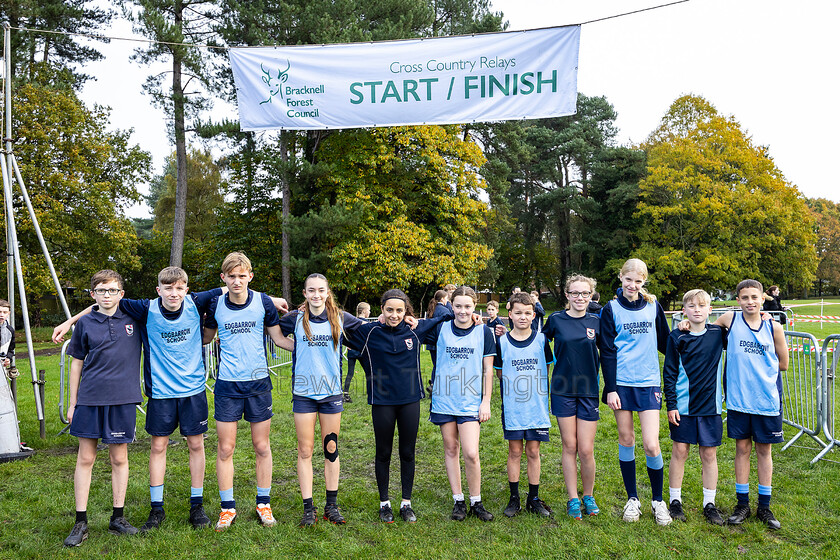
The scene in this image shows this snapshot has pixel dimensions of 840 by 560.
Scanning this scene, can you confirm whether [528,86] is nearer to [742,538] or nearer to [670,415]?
[670,415]

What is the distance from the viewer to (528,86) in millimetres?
5230

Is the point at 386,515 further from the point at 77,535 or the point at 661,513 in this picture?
the point at 77,535

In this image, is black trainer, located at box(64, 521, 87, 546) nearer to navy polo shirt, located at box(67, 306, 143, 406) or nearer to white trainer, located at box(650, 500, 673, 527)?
Result: navy polo shirt, located at box(67, 306, 143, 406)

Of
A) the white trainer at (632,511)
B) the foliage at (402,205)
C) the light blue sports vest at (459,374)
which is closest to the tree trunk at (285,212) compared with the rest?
the foliage at (402,205)

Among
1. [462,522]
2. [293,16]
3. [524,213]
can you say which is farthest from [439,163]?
[524,213]

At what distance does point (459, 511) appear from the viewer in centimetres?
410

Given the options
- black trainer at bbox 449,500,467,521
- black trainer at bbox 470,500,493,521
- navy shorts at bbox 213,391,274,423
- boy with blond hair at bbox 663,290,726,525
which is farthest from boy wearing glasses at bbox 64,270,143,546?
boy with blond hair at bbox 663,290,726,525

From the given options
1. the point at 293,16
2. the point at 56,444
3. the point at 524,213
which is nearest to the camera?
the point at 56,444

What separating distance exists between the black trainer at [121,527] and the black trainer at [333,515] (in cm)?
135

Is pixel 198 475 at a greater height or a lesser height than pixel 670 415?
lesser

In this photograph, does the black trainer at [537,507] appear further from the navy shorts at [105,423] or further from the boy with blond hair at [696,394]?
the navy shorts at [105,423]

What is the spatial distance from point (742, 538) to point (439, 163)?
17.7 meters

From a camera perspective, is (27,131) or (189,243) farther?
(189,243)

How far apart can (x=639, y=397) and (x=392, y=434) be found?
186cm
